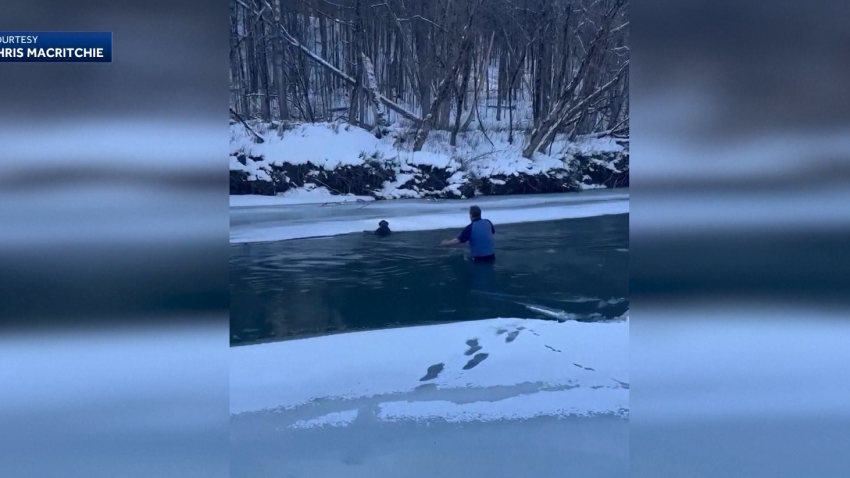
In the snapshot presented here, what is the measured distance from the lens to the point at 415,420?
4.14 m

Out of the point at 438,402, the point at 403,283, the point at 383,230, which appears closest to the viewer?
the point at 438,402

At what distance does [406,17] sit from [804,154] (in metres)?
2.53

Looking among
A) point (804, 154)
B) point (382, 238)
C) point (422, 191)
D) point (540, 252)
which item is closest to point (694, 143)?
point (804, 154)

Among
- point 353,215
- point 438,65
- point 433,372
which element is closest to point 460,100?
point 438,65

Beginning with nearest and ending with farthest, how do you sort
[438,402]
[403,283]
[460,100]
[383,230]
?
[438,402] < [403,283] < [383,230] < [460,100]

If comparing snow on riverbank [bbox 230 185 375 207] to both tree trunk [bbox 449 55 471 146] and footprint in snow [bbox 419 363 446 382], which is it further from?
footprint in snow [bbox 419 363 446 382]

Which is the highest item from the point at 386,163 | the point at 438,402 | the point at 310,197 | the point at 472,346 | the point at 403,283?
the point at 386,163

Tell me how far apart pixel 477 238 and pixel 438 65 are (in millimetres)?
1067

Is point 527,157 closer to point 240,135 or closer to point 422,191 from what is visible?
point 422,191

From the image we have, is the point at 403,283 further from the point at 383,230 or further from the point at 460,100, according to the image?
the point at 460,100

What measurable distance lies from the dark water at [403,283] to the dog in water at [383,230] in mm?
34

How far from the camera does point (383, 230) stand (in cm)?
458

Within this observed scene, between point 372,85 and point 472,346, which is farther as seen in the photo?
point 372,85

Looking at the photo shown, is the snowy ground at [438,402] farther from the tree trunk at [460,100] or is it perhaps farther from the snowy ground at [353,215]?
the tree trunk at [460,100]
